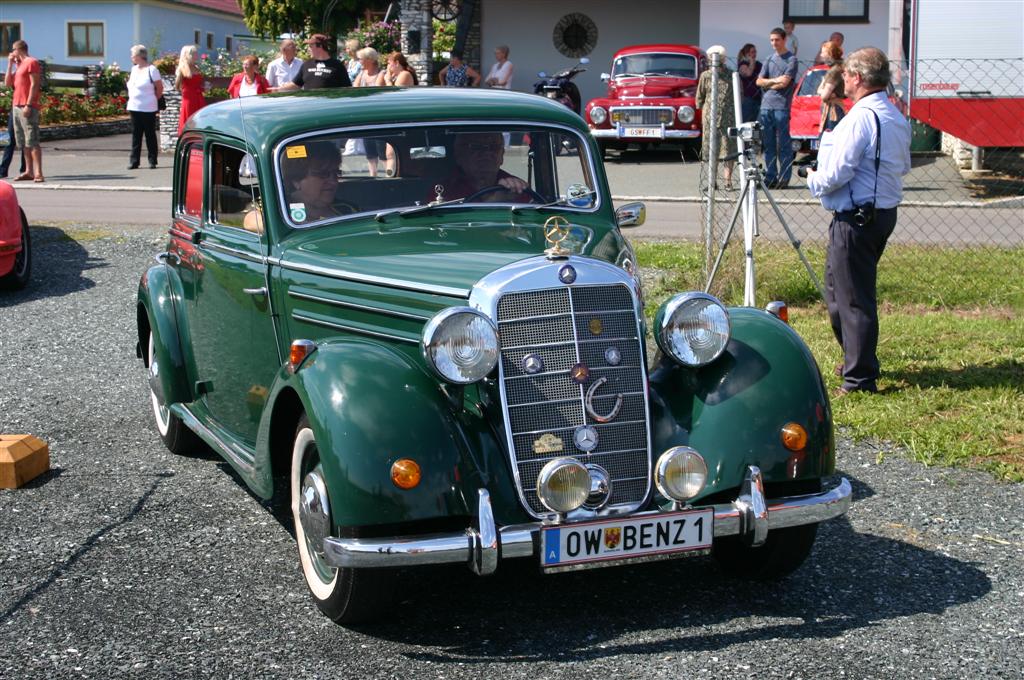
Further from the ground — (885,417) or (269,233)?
(269,233)

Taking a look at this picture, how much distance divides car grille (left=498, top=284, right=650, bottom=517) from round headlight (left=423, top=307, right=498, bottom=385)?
0.28 ft

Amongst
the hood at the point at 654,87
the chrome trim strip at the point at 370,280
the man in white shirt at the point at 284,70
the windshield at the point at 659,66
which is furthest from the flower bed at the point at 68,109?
the chrome trim strip at the point at 370,280

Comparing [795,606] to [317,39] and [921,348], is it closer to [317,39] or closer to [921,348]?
[921,348]

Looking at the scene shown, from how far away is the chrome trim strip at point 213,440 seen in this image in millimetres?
4911

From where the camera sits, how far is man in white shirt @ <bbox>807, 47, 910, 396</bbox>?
20.7ft

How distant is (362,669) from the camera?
3826 millimetres

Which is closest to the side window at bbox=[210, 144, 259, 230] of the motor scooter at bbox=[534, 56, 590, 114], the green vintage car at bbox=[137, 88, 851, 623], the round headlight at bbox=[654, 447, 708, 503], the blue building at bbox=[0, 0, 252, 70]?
the green vintage car at bbox=[137, 88, 851, 623]

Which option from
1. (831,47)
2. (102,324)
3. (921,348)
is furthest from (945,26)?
(102,324)

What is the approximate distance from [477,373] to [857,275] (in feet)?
10.3

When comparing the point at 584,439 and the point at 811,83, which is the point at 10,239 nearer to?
the point at 584,439

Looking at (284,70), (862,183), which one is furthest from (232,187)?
(284,70)

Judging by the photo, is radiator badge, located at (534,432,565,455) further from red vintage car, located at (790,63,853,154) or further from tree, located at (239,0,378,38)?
tree, located at (239,0,378,38)

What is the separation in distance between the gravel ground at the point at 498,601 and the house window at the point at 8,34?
156ft

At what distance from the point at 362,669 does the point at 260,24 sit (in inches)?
1367
